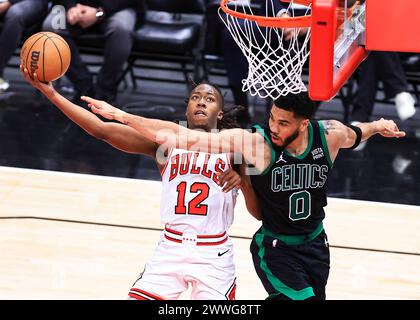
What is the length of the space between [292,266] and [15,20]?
5343 millimetres

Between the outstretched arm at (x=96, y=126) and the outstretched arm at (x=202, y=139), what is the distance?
0.20m

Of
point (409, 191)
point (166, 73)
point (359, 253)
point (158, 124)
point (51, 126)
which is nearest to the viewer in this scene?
point (158, 124)

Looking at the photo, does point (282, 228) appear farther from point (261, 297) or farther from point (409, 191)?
point (409, 191)

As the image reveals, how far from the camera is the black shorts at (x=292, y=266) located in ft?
14.4

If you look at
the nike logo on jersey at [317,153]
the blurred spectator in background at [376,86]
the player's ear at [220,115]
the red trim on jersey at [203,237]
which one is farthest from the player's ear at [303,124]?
the blurred spectator in background at [376,86]

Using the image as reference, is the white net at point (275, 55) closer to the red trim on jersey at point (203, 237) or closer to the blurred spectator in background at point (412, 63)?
the red trim on jersey at point (203, 237)

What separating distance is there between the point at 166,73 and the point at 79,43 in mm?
1436

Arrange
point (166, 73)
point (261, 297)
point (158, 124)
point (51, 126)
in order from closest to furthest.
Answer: point (158, 124) → point (261, 297) → point (51, 126) → point (166, 73)

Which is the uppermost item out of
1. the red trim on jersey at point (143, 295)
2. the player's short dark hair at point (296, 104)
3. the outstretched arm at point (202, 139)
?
the player's short dark hair at point (296, 104)

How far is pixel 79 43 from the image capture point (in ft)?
29.9

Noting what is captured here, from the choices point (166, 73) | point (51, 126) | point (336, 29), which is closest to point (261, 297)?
point (336, 29)

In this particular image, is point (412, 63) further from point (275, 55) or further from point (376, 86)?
point (275, 55)

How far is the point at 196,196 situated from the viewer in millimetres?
4543

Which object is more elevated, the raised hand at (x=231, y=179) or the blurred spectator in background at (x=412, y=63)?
the blurred spectator in background at (x=412, y=63)
